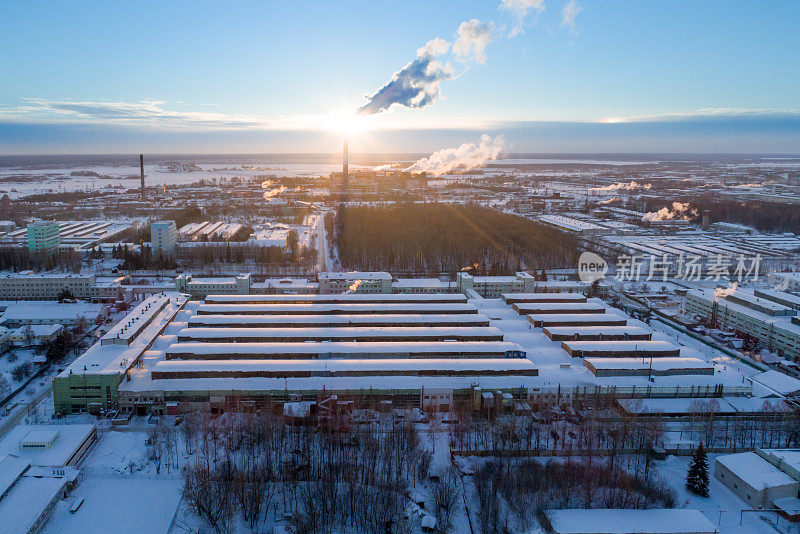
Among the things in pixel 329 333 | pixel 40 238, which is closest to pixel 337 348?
pixel 329 333

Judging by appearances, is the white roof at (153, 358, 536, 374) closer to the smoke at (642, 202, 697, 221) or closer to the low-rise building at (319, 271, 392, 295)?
the low-rise building at (319, 271, 392, 295)

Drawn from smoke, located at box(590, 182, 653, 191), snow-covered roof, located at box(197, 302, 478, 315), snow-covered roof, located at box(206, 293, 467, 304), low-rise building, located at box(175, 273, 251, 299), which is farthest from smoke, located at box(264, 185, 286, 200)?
snow-covered roof, located at box(197, 302, 478, 315)

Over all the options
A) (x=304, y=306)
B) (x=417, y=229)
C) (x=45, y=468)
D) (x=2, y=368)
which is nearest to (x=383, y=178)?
(x=417, y=229)

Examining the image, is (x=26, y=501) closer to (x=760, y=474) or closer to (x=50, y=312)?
(x=50, y=312)

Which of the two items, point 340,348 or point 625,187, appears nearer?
point 340,348

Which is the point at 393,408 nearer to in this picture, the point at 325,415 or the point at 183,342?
the point at 325,415

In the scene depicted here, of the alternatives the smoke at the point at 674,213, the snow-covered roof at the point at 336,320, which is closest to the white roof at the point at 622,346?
the snow-covered roof at the point at 336,320

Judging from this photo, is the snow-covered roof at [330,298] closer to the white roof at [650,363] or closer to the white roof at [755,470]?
the white roof at [650,363]
